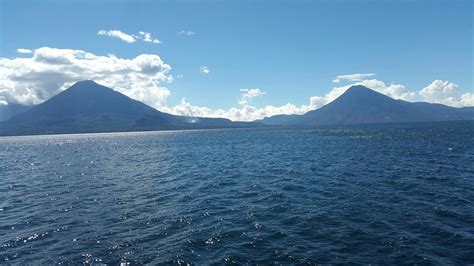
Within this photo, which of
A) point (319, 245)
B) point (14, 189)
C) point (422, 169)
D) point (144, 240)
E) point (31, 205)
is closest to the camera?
point (319, 245)

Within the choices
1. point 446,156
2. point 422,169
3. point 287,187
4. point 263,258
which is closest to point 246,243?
point 263,258

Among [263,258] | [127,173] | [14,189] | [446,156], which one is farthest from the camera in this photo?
[446,156]

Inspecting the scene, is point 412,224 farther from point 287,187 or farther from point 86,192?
point 86,192

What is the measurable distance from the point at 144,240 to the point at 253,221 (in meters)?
11.0

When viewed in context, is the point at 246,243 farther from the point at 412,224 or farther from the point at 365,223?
the point at 412,224

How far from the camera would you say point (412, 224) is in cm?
3162

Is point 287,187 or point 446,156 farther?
point 446,156

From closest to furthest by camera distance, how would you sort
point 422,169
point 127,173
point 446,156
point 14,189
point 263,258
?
1. point 263,258
2. point 14,189
3. point 422,169
4. point 127,173
5. point 446,156

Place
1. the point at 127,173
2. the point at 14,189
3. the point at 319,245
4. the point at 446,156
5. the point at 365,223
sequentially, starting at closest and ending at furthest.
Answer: the point at 319,245, the point at 365,223, the point at 14,189, the point at 127,173, the point at 446,156

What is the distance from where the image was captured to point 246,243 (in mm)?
28422

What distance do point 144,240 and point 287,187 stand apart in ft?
87.2

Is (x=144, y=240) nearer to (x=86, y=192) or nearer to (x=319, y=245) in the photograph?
(x=319, y=245)

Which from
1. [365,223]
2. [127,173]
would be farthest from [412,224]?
[127,173]

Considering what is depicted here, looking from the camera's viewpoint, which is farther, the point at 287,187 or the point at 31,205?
the point at 287,187
